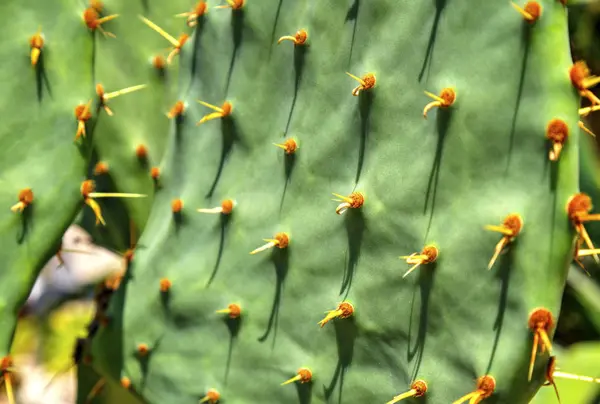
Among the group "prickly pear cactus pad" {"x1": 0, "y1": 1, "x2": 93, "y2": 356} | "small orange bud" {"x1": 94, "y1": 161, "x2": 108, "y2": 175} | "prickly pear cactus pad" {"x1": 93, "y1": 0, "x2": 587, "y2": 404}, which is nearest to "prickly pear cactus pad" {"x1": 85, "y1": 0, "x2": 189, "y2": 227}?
"small orange bud" {"x1": 94, "y1": 161, "x2": 108, "y2": 175}

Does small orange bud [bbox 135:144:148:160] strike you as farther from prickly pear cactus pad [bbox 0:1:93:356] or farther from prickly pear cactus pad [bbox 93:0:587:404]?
prickly pear cactus pad [bbox 0:1:93:356]

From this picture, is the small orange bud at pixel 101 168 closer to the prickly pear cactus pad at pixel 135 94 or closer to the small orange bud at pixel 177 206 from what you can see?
the prickly pear cactus pad at pixel 135 94

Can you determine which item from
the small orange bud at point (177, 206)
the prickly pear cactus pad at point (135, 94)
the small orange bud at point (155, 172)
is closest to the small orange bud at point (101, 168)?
the prickly pear cactus pad at point (135, 94)

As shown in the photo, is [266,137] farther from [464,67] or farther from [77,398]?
[77,398]

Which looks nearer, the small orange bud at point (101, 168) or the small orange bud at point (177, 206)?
the small orange bud at point (177, 206)

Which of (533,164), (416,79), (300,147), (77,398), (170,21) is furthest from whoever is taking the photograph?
(77,398)

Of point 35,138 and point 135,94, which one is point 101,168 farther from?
point 35,138

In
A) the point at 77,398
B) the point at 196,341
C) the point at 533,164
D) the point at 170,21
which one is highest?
the point at 170,21

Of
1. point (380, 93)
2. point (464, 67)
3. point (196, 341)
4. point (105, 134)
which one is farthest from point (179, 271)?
point (464, 67)
